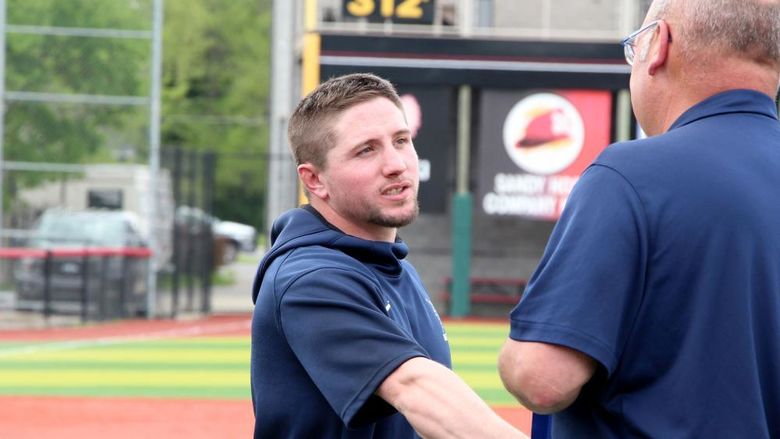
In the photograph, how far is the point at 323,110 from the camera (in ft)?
10.4

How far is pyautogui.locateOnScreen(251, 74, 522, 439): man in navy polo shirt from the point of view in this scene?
2.78 metres

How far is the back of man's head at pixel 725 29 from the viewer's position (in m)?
2.72

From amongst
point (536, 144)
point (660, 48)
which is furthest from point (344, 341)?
point (536, 144)

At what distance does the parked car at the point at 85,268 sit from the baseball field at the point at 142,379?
0.52 m

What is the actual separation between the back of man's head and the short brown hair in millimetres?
770

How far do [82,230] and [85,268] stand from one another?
7.69ft

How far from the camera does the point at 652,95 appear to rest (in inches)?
112

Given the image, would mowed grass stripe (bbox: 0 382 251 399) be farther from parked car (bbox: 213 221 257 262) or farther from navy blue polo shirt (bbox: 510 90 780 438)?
parked car (bbox: 213 221 257 262)

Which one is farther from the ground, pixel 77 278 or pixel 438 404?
pixel 438 404

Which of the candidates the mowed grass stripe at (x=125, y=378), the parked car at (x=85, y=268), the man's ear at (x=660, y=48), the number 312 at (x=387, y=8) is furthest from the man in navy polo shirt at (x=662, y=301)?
the parked car at (x=85, y=268)

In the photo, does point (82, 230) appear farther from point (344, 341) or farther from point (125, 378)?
point (344, 341)

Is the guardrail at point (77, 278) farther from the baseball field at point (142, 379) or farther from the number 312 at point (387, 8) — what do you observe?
the number 312 at point (387, 8)

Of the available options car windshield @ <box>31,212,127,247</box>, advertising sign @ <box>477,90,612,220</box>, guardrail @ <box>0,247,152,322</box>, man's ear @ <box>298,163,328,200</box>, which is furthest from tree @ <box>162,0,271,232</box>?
man's ear @ <box>298,163,328,200</box>

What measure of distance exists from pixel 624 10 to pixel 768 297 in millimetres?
22654
